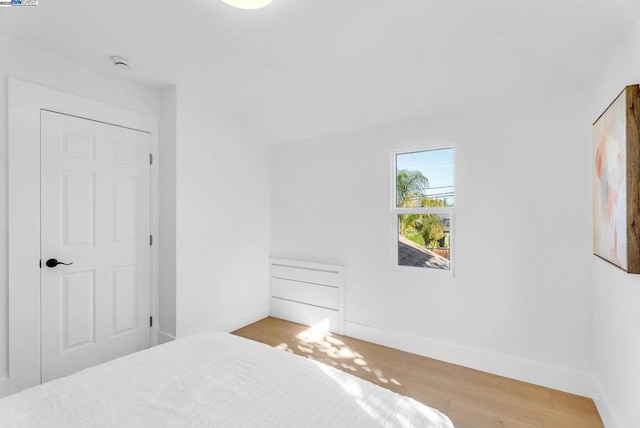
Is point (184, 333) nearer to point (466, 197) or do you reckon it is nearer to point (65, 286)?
point (65, 286)

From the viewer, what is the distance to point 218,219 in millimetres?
3201

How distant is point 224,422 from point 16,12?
250 cm

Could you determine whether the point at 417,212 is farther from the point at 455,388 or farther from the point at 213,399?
the point at 213,399

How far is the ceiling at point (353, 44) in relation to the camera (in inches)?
66.8

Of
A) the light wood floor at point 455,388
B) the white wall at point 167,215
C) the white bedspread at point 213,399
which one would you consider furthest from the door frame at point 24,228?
the light wood floor at point 455,388

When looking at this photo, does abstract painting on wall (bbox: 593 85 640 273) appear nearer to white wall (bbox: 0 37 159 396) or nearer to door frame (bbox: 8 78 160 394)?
white wall (bbox: 0 37 159 396)

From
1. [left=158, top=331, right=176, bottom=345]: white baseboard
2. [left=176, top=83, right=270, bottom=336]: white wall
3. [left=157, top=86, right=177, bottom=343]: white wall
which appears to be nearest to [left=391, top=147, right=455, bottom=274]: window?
[left=176, top=83, right=270, bottom=336]: white wall

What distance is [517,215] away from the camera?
7.97 ft

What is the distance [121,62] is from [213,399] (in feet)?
8.09

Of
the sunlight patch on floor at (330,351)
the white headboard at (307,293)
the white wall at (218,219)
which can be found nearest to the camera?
the sunlight patch on floor at (330,351)

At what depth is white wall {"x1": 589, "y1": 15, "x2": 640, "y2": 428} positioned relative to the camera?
1.48 m

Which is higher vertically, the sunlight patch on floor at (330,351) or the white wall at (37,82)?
the white wall at (37,82)

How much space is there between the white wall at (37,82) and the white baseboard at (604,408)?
12.2 ft

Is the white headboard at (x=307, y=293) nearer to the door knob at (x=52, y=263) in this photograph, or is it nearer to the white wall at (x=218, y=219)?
the white wall at (x=218, y=219)
